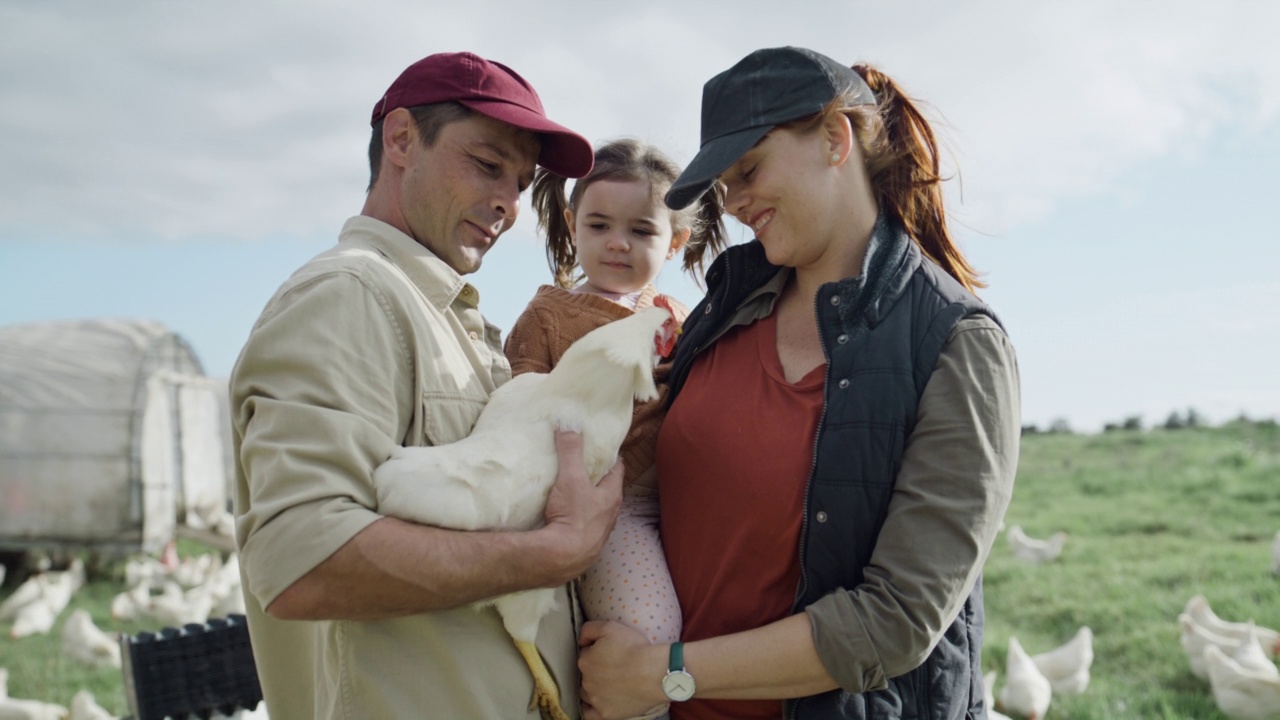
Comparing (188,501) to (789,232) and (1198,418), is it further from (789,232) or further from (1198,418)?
(1198,418)

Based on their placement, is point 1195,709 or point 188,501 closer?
point 1195,709

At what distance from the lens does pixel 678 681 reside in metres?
2.02

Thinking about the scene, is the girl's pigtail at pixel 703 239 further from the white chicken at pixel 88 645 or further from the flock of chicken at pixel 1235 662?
the white chicken at pixel 88 645

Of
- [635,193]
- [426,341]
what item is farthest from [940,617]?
[635,193]

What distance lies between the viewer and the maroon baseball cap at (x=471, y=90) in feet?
7.65

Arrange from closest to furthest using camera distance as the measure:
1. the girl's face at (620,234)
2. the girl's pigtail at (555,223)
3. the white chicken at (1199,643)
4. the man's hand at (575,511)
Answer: the man's hand at (575,511) → the girl's face at (620,234) → the girl's pigtail at (555,223) → the white chicken at (1199,643)

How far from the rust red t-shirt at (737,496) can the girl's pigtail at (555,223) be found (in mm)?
1358

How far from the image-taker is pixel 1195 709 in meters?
4.99

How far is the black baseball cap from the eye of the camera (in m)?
2.20

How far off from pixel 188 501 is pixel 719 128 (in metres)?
13.1

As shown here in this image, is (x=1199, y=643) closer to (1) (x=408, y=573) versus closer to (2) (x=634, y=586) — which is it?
(2) (x=634, y=586)

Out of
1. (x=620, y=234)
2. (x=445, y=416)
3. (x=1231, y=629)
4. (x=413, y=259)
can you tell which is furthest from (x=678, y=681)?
(x=1231, y=629)

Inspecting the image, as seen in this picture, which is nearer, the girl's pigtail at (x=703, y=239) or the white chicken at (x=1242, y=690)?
the girl's pigtail at (x=703, y=239)

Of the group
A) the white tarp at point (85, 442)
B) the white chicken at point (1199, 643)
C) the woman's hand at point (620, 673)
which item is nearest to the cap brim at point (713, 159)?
the woman's hand at point (620, 673)
